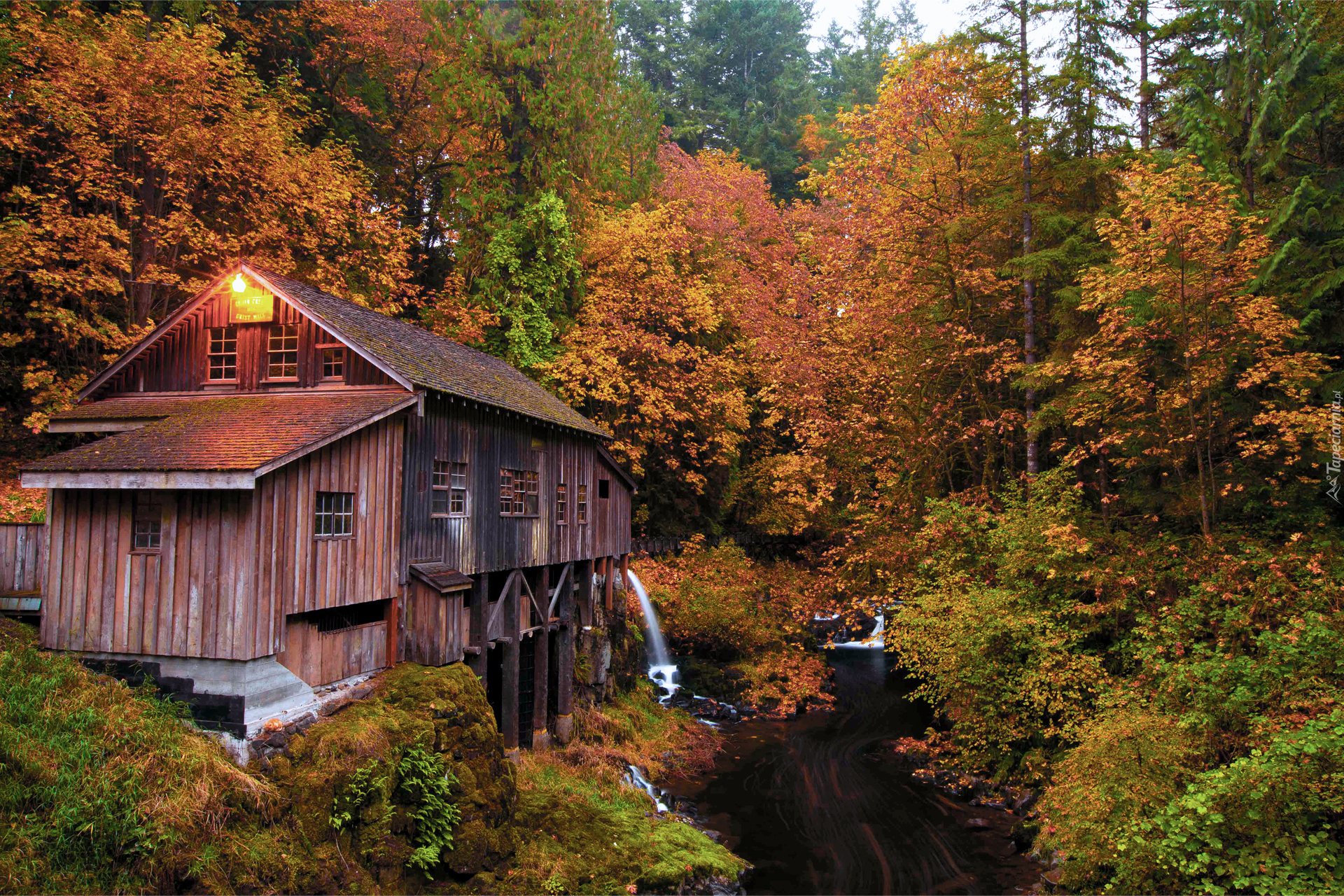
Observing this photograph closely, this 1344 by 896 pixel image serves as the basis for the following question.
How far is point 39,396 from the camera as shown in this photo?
1442 cm

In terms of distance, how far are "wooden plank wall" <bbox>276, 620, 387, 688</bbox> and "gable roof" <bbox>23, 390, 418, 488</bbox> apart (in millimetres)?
2435

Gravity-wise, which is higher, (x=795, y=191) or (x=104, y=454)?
(x=795, y=191)

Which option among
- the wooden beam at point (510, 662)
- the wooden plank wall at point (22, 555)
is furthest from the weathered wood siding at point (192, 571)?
the wooden beam at point (510, 662)

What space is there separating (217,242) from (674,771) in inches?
604

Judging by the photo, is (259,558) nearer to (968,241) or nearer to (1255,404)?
(1255,404)

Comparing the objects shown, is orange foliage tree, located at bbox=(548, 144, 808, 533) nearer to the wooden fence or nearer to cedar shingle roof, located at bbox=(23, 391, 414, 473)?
the wooden fence

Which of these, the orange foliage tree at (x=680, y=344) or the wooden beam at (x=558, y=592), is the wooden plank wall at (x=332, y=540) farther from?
the orange foliage tree at (x=680, y=344)

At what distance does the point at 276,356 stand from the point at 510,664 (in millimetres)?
7413

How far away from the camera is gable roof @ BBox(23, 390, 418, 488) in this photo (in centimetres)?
917

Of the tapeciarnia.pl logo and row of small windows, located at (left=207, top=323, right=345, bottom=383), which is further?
row of small windows, located at (left=207, top=323, right=345, bottom=383)

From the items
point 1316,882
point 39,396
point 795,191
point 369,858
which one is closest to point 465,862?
point 369,858

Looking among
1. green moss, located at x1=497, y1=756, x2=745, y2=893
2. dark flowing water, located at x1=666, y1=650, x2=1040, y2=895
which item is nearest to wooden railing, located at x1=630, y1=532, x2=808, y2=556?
dark flowing water, located at x1=666, y1=650, x2=1040, y2=895

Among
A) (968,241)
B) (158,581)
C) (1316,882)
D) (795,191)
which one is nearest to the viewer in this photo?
(1316,882)

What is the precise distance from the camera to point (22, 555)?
36.1 ft
